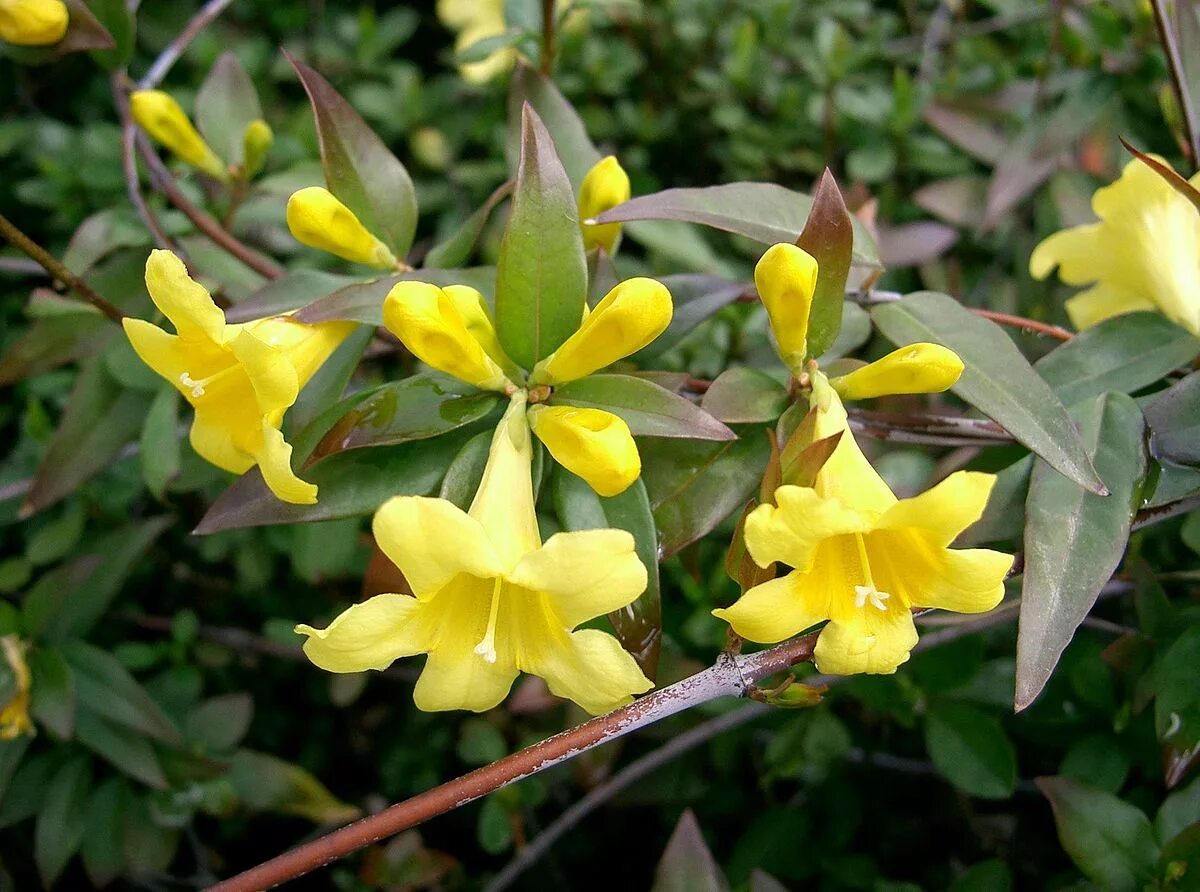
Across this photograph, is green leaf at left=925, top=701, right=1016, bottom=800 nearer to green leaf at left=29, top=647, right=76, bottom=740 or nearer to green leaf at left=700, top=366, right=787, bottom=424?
green leaf at left=700, top=366, right=787, bottom=424

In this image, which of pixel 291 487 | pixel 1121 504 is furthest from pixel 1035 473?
pixel 291 487

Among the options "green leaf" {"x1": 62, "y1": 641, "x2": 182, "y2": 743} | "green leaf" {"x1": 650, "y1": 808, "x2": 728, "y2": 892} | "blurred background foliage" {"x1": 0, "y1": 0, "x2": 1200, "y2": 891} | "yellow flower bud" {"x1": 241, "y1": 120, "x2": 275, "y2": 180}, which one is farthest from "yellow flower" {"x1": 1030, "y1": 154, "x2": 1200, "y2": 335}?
"green leaf" {"x1": 62, "y1": 641, "x2": 182, "y2": 743}

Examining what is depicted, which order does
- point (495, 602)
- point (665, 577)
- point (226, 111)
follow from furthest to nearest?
point (665, 577) < point (226, 111) < point (495, 602)

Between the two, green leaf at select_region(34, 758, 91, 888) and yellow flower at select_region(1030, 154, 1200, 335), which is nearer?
yellow flower at select_region(1030, 154, 1200, 335)

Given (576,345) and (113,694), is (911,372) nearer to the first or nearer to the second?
(576,345)

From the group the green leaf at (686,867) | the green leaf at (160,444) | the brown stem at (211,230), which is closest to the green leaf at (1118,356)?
the green leaf at (686,867)

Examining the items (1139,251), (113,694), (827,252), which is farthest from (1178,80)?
(113,694)
